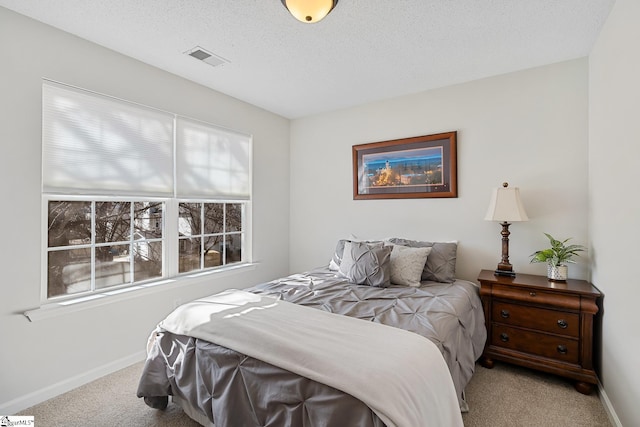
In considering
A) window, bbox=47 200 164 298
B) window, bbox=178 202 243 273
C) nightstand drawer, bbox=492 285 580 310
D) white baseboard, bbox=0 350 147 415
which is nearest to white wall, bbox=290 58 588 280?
nightstand drawer, bbox=492 285 580 310

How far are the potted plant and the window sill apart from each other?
3026 millimetres

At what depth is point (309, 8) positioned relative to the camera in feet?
5.63

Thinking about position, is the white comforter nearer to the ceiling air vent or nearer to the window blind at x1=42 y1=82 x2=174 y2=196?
the window blind at x1=42 y1=82 x2=174 y2=196

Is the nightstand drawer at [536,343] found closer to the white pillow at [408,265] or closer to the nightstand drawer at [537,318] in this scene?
the nightstand drawer at [537,318]

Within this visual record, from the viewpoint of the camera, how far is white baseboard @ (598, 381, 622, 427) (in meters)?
1.81

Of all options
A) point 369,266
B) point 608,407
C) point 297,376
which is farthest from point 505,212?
point 297,376

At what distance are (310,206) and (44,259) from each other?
2.68 m

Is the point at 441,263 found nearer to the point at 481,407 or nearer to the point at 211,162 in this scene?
the point at 481,407

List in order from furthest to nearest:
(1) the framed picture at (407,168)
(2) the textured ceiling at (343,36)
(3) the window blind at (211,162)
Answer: (1) the framed picture at (407,168) → (3) the window blind at (211,162) → (2) the textured ceiling at (343,36)

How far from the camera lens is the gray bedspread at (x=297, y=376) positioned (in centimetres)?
128

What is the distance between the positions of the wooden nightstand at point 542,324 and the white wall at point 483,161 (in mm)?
481

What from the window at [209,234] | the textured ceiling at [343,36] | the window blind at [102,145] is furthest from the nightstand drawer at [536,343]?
the window blind at [102,145]

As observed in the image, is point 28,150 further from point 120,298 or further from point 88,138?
point 120,298

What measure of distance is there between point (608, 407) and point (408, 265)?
1502mm
